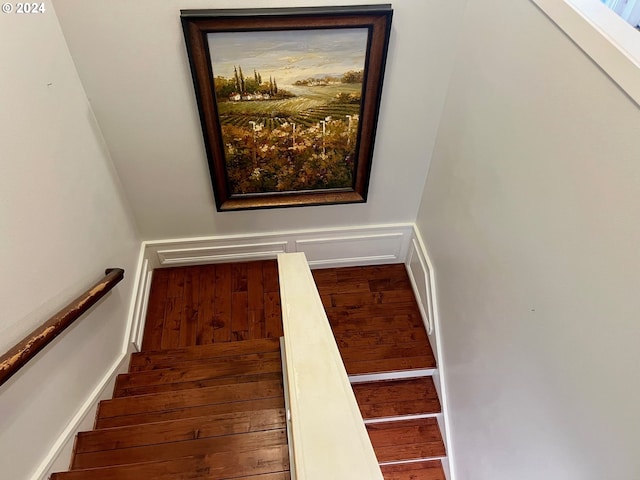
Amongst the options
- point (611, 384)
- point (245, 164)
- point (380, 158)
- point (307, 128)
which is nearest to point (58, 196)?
point (245, 164)

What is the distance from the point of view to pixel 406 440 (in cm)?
269

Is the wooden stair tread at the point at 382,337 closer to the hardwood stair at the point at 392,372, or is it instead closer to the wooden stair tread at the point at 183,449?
the hardwood stair at the point at 392,372

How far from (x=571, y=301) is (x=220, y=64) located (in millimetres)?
1777

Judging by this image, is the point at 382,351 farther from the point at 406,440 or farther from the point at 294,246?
the point at 294,246

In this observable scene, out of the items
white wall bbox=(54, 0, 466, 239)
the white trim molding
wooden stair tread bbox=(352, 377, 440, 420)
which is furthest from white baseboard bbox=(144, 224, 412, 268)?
the white trim molding

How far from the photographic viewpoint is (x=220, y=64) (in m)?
2.17

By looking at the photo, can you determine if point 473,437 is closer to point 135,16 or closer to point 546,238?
point 546,238

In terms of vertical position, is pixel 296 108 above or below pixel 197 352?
above

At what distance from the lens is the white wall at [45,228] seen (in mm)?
1596

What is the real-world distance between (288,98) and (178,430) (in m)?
1.68

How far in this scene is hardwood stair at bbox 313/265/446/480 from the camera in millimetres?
2646

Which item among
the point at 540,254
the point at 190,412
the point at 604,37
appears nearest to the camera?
the point at 604,37

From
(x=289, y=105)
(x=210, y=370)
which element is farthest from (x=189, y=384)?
(x=289, y=105)

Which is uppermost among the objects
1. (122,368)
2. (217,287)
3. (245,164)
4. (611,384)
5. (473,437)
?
(245,164)
